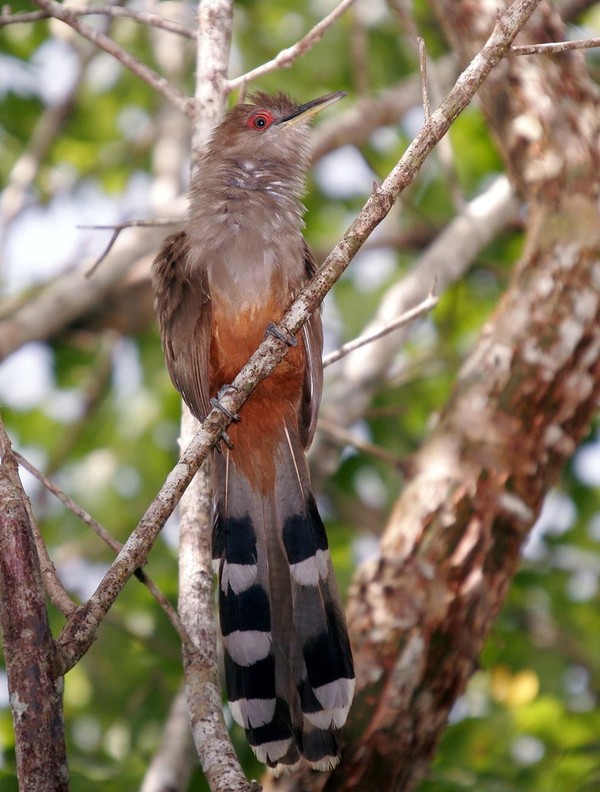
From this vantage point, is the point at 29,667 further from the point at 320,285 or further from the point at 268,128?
the point at 268,128

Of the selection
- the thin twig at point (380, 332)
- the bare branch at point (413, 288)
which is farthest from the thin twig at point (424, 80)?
the bare branch at point (413, 288)

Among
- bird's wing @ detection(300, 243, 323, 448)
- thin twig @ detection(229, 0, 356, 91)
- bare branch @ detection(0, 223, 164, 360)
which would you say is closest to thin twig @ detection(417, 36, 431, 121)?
thin twig @ detection(229, 0, 356, 91)

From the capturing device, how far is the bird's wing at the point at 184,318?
350 cm

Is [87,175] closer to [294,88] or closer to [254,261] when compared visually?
[294,88]

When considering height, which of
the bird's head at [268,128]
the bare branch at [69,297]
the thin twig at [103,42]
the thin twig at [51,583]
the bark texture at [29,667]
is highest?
the bare branch at [69,297]

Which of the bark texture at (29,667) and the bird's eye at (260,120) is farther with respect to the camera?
the bird's eye at (260,120)

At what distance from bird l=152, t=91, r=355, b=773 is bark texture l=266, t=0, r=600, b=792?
0.45 meters

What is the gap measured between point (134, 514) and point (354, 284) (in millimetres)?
1903

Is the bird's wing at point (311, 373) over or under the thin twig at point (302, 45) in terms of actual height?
under

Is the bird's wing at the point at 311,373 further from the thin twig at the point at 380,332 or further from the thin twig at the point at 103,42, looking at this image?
the thin twig at the point at 103,42

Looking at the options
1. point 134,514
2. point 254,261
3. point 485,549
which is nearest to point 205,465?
point 254,261

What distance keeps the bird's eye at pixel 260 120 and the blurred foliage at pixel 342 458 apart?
2.69 ft

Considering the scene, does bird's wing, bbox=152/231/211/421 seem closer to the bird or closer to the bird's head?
the bird

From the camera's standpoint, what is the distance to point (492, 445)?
368 cm
